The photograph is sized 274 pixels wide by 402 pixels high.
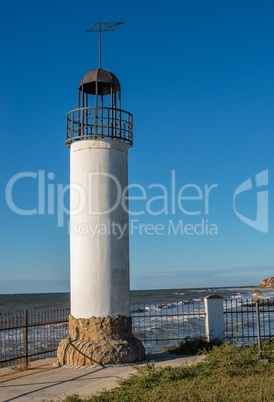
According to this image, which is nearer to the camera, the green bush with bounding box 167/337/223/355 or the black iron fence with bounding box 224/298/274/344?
the green bush with bounding box 167/337/223/355

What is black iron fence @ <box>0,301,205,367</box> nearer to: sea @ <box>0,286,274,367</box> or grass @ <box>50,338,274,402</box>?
sea @ <box>0,286,274,367</box>

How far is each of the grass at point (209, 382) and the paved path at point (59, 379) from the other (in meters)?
0.73

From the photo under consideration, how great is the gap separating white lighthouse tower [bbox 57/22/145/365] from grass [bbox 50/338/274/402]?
6.97 ft

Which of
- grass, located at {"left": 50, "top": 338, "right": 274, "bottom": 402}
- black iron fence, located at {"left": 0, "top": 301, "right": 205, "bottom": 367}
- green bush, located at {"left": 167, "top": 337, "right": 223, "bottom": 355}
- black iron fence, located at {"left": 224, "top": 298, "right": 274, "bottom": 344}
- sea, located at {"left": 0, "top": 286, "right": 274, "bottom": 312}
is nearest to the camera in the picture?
grass, located at {"left": 50, "top": 338, "right": 274, "bottom": 402}

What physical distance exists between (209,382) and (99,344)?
13.9 ft

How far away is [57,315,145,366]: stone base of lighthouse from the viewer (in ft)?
44.3

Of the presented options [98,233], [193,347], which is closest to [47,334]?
[193,347]

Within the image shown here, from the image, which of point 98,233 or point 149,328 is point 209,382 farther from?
point 149,328

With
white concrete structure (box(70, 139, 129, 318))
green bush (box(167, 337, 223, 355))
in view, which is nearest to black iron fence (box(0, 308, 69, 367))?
white concrete structure (box(70, 139, 129, 318))

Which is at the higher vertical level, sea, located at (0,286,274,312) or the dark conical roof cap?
the dark conical roof cap

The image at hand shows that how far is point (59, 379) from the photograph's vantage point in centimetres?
1216

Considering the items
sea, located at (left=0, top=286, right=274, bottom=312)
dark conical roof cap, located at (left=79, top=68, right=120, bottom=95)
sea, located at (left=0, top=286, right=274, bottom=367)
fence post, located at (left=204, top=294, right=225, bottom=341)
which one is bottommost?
sea, located at (left=0, top=286, right=274, bottom=312)

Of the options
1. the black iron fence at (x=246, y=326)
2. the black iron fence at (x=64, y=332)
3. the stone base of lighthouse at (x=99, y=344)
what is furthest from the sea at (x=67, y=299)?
the stone base of lighthouse at (x=99, y=344)

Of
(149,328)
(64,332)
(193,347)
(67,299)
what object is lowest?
(67,299)
